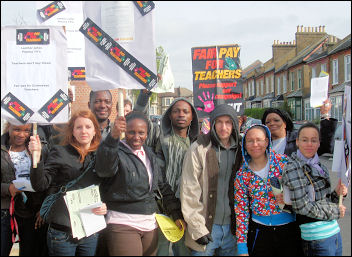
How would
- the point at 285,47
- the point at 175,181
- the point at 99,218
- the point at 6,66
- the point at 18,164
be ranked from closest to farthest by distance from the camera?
the point at 99,218 < the point at 6,66 < the point at 18,164 < the point at 175,181 < the point at 285,47

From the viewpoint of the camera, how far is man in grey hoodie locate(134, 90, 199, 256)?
3453 mm

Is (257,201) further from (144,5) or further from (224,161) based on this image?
(144,5)

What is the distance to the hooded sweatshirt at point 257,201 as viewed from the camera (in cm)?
285

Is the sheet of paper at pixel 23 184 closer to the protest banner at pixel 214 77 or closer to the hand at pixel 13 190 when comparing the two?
the hand at pixel 13 190

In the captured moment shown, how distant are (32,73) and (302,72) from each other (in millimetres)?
37345

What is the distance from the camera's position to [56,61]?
299 cm

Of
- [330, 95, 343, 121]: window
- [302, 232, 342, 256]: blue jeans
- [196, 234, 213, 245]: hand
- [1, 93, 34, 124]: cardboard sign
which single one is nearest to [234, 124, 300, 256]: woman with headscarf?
[302, 232, 342, 256]: blue jeans

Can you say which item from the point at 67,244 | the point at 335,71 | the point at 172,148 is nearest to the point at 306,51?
the point at 335,71

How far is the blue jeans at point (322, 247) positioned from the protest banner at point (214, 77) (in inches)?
79.0

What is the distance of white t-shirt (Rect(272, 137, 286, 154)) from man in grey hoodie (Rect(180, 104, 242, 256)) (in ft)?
2.06

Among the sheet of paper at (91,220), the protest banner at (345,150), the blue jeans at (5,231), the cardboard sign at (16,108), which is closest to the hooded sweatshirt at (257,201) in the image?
the protest banner at (345,150)

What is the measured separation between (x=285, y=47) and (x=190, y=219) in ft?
154

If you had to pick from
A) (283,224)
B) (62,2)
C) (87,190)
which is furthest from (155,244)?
(62,2)

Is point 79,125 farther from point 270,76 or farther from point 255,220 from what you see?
point 270,76
